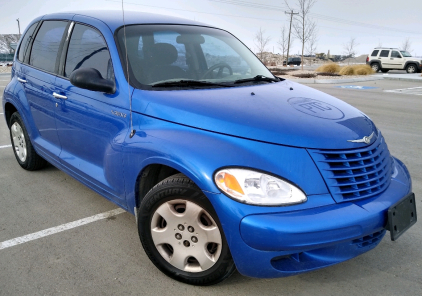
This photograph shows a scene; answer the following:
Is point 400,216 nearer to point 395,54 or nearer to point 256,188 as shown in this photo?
point 256,188

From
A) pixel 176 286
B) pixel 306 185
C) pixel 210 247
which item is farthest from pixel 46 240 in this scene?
pixel 306 185

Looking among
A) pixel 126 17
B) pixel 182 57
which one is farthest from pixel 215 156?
pixel 126 17

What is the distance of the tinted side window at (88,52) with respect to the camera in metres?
3.28

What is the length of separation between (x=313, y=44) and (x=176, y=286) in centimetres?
4833

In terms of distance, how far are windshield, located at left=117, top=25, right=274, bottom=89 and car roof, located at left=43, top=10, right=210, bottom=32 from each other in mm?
91

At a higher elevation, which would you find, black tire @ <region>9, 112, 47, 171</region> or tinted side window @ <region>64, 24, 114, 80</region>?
tinted side window @ <region>64, 24, 114, 80</region>

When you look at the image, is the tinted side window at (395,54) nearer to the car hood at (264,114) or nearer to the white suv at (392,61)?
the white suv at (392,61)

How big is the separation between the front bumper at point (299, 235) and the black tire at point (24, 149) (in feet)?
10.7

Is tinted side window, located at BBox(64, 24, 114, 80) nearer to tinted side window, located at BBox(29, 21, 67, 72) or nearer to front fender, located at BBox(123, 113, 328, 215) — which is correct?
tinted side window, located at BBox(29, 21, 67, 72)

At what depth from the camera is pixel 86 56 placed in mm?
3521

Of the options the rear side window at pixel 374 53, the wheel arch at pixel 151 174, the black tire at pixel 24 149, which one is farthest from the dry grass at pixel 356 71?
the wheel arch at pixel 151 174

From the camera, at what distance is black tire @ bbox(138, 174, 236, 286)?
94.9 inches

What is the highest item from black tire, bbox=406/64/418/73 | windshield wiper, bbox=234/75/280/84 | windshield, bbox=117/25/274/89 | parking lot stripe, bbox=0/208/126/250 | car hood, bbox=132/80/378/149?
windshield, bbox=117/25/274/89

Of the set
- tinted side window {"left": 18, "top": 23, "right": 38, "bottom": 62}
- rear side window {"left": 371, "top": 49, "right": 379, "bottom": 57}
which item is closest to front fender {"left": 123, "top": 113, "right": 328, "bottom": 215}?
tinted side window {"left": 18, "top": 23, "right": 38, "bottom": 62}
